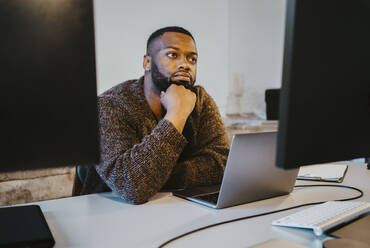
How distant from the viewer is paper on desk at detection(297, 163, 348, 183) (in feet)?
4.47

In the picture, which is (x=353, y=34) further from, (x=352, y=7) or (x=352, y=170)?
(x=352, y=170)

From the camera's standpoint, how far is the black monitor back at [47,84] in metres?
0.49

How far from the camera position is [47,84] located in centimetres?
51

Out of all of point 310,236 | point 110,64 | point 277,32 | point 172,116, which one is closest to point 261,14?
point 277,32

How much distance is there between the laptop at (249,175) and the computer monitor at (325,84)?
0.28 meters

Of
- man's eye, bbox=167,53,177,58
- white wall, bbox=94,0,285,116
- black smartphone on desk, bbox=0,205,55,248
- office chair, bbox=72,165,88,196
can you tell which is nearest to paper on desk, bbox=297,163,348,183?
man's eye, bbox=167,53,177,58

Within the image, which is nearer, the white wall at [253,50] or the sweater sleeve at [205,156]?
the sweater sleeve at [205,156]

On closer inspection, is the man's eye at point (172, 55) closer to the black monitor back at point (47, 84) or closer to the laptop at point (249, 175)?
the laptop at point (249, 175)

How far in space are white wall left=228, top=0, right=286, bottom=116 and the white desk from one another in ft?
6.83

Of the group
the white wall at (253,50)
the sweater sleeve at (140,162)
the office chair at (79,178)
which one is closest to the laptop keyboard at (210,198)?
the sweater sleeve at (140,162)

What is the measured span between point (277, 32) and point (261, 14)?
9.4 inches

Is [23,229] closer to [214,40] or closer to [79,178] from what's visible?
[79,178]

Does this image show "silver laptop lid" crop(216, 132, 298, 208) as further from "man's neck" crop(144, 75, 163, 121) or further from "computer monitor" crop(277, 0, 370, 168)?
"man's neck" crop(144, 75, 163, 121)

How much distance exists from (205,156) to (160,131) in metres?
0.30
